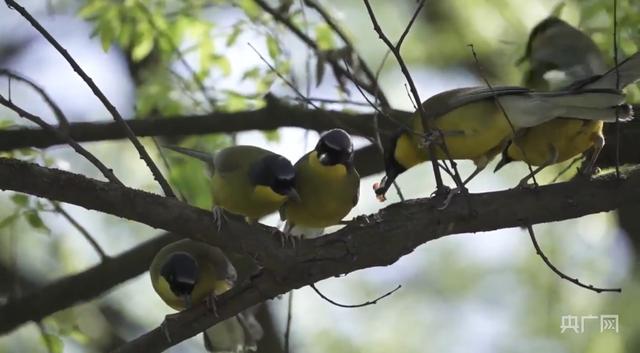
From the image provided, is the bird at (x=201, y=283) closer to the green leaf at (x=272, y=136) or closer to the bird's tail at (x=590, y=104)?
the green leaf at (x=272, y=136)

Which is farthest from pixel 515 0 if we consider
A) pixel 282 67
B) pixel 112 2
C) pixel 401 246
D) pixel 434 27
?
pixel 401 246

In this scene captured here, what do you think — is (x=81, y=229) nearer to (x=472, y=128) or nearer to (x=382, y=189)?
(x=382, y=189)

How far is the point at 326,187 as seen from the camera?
3.68 meters

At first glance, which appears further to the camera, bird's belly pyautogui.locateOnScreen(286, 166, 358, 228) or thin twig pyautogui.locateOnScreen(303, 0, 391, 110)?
thin twig pyautogui.locateOnScreen(303, 0, 391, 110)

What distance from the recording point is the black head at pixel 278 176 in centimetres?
366

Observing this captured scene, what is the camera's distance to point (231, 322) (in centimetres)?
441

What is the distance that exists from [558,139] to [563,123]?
0.26 feet

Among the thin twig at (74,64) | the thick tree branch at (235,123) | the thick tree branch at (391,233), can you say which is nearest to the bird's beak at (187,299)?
the thick tree branch at (391,233)

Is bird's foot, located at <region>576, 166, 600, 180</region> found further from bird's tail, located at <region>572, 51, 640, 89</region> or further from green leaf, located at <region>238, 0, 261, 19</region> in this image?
green leaf, located at <region>238, 0, 261, 19</region>

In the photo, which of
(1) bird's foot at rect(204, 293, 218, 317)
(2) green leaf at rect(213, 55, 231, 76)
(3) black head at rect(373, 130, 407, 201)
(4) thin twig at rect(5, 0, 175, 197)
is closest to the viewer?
(4) thin twig at rect(5, 0, 175, 197)

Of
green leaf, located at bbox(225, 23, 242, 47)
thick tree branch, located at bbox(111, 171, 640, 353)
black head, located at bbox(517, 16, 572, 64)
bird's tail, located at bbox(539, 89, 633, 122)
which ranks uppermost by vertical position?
green leaf, located at bbox(225, 23, 242, 47)

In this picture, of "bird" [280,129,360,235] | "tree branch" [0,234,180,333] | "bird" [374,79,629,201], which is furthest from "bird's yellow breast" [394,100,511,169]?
"tree branch" [0,234,180,333]

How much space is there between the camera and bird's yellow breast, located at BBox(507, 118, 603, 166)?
3818mm

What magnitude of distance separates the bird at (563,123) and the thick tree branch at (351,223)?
16 cm
